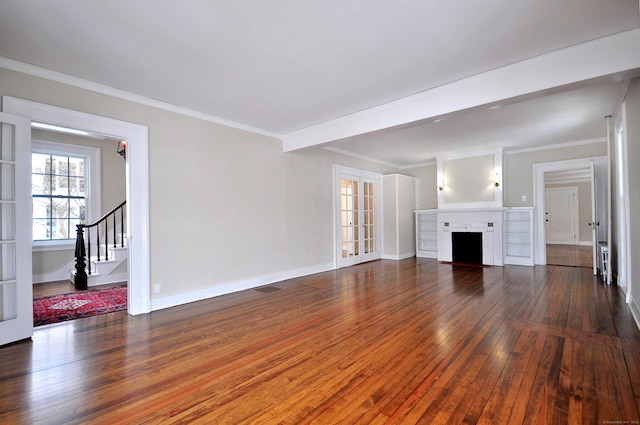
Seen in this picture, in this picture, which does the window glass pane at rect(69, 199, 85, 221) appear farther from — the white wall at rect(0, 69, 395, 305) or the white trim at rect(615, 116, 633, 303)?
the white trim at rect(615, 116, 633, 303)

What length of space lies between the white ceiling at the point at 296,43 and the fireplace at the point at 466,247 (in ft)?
11.5

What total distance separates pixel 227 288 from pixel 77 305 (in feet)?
6.43

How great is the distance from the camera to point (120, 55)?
9.07 feet

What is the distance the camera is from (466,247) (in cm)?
702

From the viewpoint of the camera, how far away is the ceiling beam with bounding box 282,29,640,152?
2600 millimetres

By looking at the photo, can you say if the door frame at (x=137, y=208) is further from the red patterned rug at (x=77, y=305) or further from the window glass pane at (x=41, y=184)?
the window glass pane at (x=41, y=184)

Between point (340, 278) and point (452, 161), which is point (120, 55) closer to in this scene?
point (340, 278)

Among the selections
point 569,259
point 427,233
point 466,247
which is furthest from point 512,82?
point 569,259

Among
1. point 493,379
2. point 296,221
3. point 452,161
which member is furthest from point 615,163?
point 296,221

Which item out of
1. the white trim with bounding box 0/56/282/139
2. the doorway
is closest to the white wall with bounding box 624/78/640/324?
the doorway

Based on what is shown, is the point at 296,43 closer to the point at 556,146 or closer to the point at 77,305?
the point at 77,305

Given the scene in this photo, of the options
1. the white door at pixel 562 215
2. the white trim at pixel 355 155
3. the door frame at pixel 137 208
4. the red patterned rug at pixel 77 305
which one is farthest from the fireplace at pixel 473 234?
the red patterned rug at pixel 77 305

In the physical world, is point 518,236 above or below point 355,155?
below

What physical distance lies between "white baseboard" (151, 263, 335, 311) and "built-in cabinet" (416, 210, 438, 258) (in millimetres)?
3327
